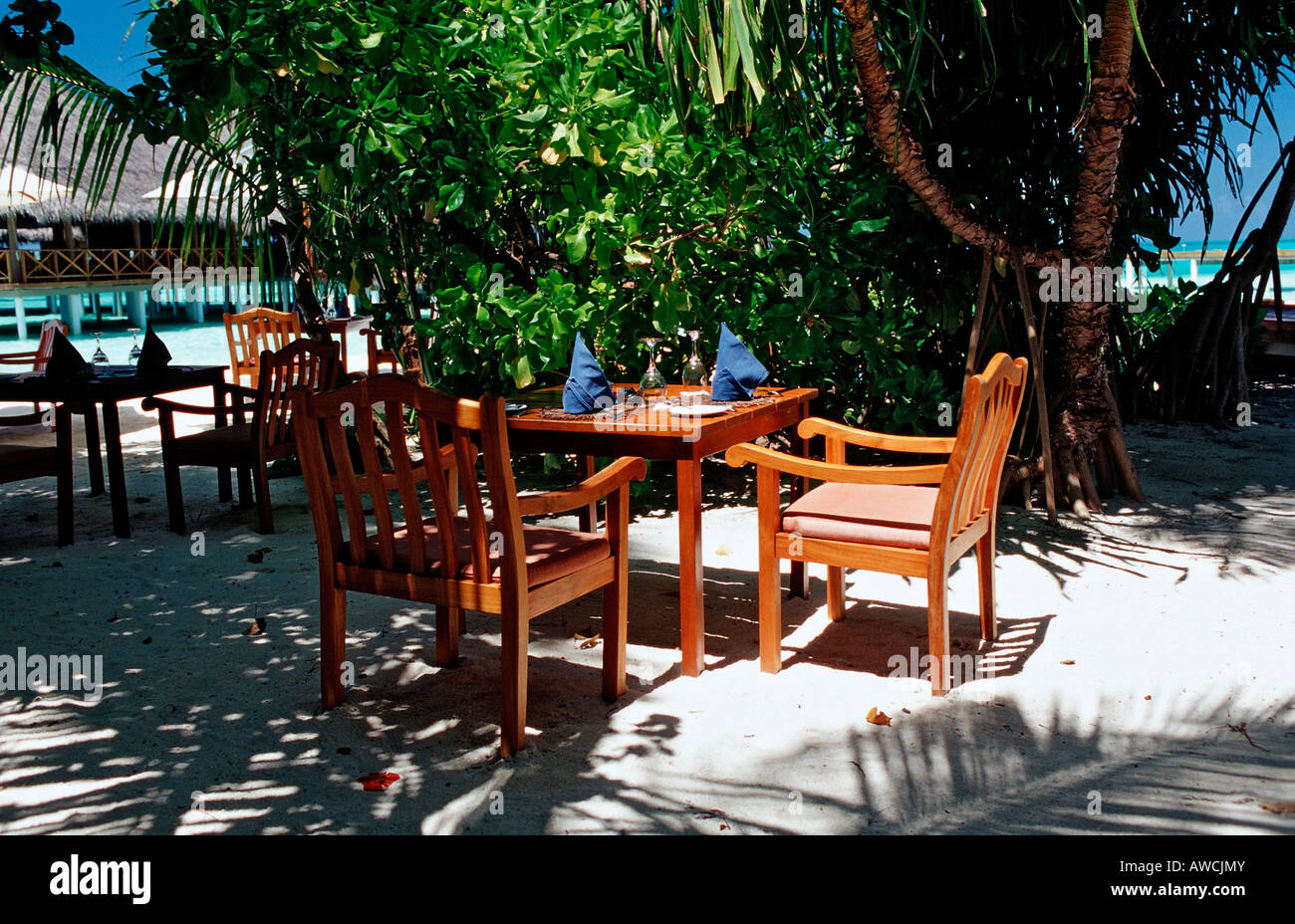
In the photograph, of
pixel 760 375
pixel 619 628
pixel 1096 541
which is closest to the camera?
pixel 619 628

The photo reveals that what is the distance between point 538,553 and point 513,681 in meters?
0.35

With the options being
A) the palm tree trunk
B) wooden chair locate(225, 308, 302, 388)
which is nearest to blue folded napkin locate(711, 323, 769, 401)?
the palm tree trunk

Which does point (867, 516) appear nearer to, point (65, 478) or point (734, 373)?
point (734, 373)

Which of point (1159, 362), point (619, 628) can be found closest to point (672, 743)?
point (619, 628)

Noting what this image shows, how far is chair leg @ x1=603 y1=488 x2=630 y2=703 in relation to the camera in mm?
3205

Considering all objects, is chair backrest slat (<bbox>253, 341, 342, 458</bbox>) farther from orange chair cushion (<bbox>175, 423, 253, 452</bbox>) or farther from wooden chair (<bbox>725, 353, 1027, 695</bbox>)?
wooden chair (<bbox>725, 353, 1027, 695</bbox>)

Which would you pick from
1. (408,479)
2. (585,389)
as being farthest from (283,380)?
(408,479)

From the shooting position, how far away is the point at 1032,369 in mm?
5344

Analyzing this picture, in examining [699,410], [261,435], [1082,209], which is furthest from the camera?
[261,435]

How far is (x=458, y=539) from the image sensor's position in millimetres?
3146

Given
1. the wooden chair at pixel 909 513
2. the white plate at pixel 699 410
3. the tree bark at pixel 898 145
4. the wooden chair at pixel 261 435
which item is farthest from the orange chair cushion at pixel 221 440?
the tree bark at pixel 898 145
